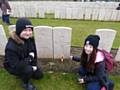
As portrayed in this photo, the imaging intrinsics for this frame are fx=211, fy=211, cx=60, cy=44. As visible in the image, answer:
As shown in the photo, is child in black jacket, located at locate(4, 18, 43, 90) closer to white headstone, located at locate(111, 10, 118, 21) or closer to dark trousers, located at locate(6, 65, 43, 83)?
dark trousers, located at locate(6, 65, 43, 83)

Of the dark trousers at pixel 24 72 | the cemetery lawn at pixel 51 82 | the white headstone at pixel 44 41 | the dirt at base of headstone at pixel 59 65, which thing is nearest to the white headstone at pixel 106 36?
the dirt at base of headstone at pixel 59 65

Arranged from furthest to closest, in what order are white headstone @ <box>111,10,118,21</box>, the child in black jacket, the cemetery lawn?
white headstone @ <box>111,10,118,21</box> < the cemetery lawn < the child in black jacket

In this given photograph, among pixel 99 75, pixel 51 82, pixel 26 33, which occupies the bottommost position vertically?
pixel 51 82

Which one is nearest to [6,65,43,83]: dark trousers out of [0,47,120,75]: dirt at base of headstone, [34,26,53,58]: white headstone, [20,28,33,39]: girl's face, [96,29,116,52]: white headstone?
[20,28,33,39]: girl's face

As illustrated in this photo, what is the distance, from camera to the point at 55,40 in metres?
4.04

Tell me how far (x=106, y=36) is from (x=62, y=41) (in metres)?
0.83

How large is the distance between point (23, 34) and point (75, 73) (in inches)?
51.1

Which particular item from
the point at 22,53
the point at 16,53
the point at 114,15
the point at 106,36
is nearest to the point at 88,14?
the point at 114,15

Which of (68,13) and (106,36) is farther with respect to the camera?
(68,13)

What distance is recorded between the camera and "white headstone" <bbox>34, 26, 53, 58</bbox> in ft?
12.8

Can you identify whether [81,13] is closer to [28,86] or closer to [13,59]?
[28,86]

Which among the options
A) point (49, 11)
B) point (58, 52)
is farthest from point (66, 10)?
point (58, 52)

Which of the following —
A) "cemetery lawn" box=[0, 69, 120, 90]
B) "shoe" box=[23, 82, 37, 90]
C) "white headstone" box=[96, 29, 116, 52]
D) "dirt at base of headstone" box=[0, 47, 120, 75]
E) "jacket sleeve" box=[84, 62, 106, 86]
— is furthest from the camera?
"dirt at base of headstone" box=[0, 47, 120, 75]

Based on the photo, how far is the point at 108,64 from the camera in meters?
3.43
